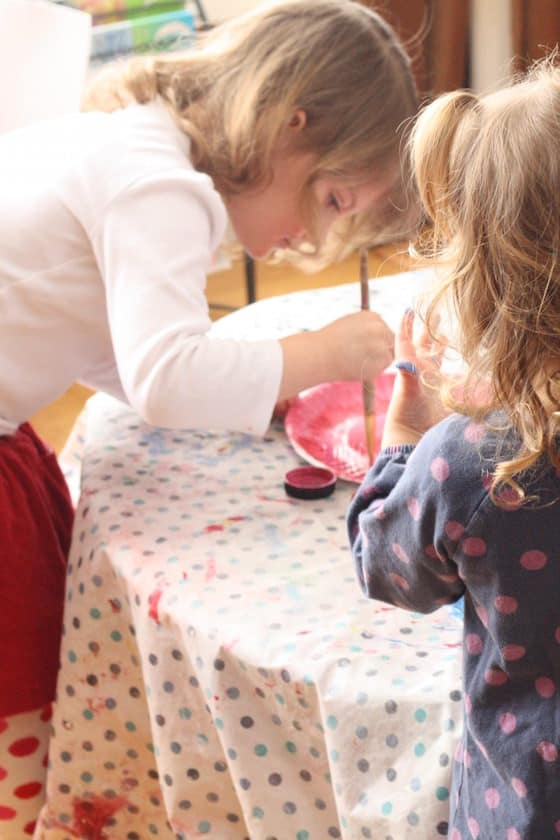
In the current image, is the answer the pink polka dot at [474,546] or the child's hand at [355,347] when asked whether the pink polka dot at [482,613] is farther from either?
the child's hand at [355,347]

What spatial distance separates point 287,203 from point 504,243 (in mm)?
753

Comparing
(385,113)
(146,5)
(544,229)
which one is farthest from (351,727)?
(146,5)

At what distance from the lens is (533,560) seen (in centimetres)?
72

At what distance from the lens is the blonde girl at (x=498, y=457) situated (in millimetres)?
684

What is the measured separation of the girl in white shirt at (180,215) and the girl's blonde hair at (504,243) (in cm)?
48

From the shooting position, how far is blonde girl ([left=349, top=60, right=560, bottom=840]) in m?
0.68

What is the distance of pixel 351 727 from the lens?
2.86ft

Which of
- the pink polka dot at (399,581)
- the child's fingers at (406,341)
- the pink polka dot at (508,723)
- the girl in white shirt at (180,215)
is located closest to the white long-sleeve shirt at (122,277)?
the girl in white shirt at (180,215)

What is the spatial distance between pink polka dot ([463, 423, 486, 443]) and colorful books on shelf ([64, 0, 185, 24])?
2.42 m

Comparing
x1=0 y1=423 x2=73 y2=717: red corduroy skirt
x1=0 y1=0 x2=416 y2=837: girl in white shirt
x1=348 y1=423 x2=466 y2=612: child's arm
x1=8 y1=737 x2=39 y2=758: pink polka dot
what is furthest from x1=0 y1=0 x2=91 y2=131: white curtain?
x1=348 y1=423 x2=466 y2=612: child's arm

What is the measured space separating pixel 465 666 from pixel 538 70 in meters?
0.41

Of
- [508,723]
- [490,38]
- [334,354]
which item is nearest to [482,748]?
[508,723]

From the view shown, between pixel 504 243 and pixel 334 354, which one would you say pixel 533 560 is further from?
pixel 334 354

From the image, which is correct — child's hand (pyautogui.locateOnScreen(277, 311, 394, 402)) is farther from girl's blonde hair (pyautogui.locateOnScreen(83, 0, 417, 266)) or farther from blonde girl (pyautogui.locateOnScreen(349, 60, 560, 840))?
blonde girl (pyautogui.locateOnScreen(349, 60, 560, 840))
